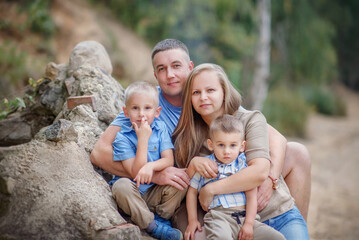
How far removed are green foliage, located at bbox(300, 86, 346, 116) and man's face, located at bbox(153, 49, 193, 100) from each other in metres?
13.0

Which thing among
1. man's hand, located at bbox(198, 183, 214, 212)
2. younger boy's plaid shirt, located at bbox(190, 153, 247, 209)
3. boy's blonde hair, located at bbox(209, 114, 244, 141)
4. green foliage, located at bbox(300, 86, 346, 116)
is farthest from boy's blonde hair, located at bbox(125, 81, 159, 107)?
green foliage, located at bbox(300, 86, 346, 116)

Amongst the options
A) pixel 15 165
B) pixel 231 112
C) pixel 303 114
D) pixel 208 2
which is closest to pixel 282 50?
pixel 303 114

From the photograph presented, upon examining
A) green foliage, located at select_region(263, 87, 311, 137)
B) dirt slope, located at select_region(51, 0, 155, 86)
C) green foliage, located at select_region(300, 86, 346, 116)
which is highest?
green foliage, located at select_region(300, 86, 346, 116)

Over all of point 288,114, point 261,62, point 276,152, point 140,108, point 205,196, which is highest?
point 261,62

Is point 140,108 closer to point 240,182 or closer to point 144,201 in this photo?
point 144,201

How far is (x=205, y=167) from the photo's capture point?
241 centimetres

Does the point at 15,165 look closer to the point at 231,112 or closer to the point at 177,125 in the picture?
the point at 177,125

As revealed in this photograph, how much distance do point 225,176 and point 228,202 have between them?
6.5 inches

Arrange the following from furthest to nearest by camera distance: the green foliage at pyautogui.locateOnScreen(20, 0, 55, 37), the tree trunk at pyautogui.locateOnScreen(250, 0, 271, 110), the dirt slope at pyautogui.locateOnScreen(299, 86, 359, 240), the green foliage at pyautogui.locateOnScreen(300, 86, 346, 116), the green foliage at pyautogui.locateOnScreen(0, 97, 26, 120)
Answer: the green foliage at pyautogui.locateOnScreen(300, 86, 346, 116), the tree trunk at pyautogui.locateOnScreen(250, 0, 271, 110), the green foliage at pyautogui.locateOnScreen(20, 0, 55, 37), the dirt slope at pyautogui.locateOnScreen(299, 86, 359, 240), the green foliage at pyautogui.locateOnScreen(0, 97, 26, 120)

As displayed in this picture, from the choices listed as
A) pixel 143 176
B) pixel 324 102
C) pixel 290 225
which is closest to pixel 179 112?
pixel 143 176

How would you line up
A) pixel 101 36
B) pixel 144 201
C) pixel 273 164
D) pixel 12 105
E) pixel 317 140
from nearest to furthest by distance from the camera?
pixel 144 201
pixel 273 164
pixel 12 105
pixel 101 36
pixel 317 140

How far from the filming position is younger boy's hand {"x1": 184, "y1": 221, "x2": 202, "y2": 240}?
2.37 metres

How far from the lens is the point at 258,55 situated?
33.6ft

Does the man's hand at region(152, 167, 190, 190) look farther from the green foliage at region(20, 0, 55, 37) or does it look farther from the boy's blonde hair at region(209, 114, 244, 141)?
the green foliage at region(20, 0, 55, 37)
